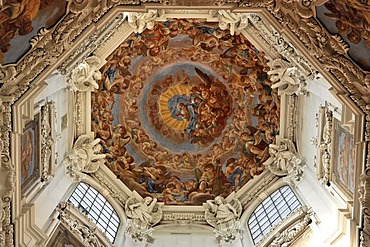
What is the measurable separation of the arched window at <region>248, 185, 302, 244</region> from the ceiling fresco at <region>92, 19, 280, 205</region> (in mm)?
1422

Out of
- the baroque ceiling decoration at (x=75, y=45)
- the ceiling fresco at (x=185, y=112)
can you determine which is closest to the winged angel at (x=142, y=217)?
the ceiling fresco at (x=185, y=112)

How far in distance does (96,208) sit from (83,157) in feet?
5.12

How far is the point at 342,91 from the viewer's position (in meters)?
15.2

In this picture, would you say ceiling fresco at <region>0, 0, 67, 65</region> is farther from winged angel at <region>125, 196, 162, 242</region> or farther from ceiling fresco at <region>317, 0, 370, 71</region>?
winged angel at <region>125, 196, 162, 242</region>

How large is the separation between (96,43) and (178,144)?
6.64m

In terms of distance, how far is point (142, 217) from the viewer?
922 inches

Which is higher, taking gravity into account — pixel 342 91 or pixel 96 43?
pixel 96 43

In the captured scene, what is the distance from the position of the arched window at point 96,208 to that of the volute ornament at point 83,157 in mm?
526

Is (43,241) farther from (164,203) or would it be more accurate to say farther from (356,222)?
(164,203)

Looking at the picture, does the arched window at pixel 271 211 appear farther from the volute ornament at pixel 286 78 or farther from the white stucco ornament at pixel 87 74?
the white stucco ornament at pixel 87 74

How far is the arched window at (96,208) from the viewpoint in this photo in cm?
2123

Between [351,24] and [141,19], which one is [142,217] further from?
[351,24]

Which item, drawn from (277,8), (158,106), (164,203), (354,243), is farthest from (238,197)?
(277,8)

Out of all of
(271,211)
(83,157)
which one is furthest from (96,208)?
(271,211)
